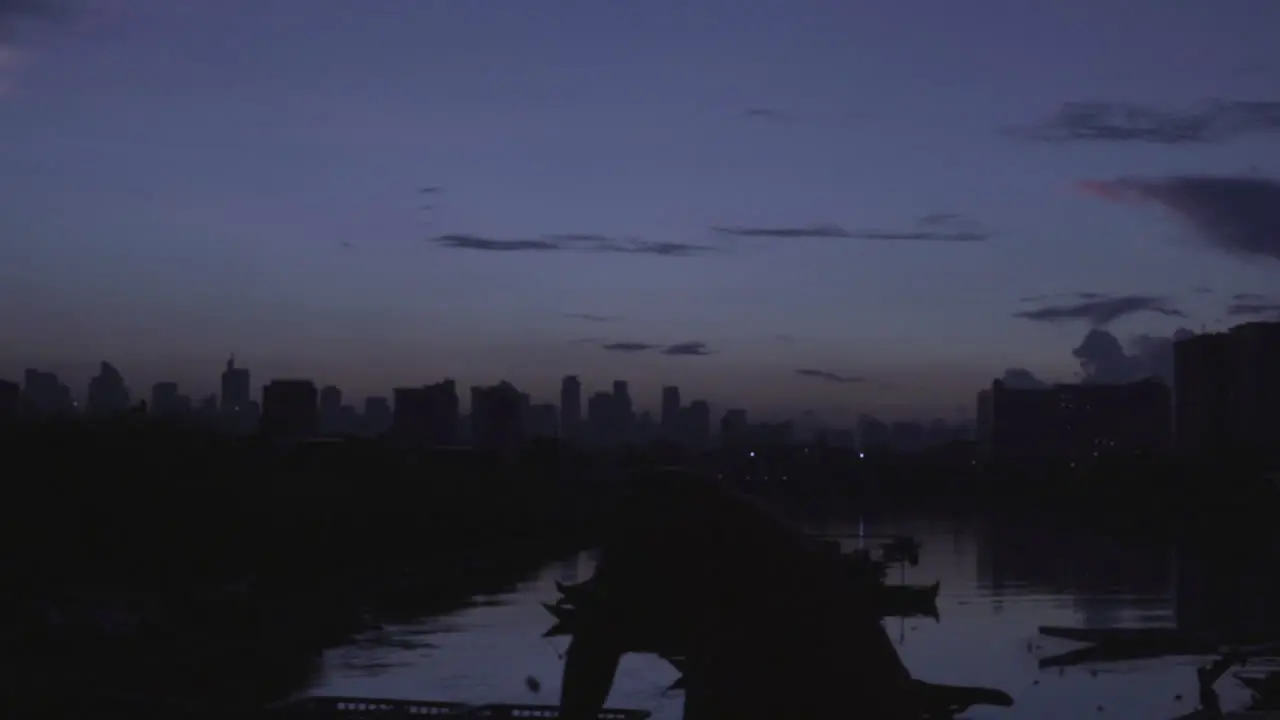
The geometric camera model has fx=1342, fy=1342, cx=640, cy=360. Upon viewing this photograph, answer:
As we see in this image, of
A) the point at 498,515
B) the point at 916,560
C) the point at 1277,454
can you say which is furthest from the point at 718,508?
the point at 1277,454

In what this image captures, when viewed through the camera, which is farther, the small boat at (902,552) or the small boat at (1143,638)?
the small boat at (902,552)

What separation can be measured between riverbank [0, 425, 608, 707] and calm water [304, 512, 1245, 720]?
1.25 metres

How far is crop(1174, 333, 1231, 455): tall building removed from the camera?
259 ft

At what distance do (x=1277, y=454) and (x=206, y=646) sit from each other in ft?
216

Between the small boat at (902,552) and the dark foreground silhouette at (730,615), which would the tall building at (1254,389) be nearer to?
the small boat at (902,552)

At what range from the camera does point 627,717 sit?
7332 millimetres

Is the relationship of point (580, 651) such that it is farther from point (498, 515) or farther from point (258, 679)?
point (498, 515)

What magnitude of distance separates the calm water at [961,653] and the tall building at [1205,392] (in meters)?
49.5

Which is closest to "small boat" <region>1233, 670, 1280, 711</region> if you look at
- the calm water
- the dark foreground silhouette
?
the calm water

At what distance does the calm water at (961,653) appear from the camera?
14.9 m

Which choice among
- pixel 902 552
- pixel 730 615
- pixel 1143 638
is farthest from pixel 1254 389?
pixel 730 615

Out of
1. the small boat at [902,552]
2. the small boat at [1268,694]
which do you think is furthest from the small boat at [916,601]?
the small boat at [902,552]

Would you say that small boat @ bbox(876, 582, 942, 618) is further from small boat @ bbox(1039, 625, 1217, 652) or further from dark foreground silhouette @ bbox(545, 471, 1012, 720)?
dark foreground silhouette @ bbox(545, 471, 1012, 720)

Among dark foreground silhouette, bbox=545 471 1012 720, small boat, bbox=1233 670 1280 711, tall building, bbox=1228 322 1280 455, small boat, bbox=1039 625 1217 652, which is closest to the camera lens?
dark foreground silhouette, bbox=545 471 1012 720
